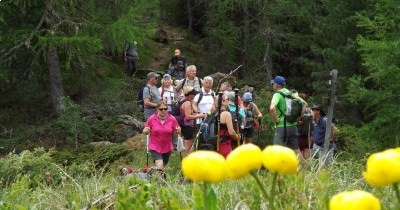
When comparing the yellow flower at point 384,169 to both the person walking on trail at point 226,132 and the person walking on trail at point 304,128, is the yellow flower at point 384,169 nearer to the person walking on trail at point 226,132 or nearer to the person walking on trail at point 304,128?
the person walking on trail at point 226,132

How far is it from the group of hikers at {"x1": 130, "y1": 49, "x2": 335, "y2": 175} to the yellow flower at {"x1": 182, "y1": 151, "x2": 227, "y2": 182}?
19.4ft

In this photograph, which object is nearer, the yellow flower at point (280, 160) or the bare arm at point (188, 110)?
the yellow flower at point (280, 160)

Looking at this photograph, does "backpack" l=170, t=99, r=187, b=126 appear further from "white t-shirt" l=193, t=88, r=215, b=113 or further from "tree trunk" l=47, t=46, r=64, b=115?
"tree trunk" l=47, t=46, r=64, b=115

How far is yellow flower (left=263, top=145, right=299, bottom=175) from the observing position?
123 centimetres

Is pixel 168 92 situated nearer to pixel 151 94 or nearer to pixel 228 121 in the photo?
pixel 151 94

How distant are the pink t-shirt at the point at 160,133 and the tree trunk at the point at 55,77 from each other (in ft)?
30.4

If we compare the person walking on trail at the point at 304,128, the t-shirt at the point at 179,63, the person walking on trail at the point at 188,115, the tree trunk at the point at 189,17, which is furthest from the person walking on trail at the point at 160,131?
the tree trunk at the point at 189,17

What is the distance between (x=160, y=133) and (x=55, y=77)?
9.96m

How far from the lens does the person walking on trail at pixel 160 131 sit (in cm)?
829

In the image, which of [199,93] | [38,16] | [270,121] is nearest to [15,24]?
[38,16]

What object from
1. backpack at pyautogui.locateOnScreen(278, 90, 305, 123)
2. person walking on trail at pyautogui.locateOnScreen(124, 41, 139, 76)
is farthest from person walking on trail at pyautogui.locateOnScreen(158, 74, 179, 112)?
person walking on trail at pyautogui.locateOnScreen(124, 41, 139, 76)

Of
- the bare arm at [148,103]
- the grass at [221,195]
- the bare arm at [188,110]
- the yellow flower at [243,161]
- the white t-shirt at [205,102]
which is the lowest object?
the bare arm at [148,103]

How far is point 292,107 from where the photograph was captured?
866 cm

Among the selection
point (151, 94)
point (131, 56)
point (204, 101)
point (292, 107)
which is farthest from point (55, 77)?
point (292, 107)
